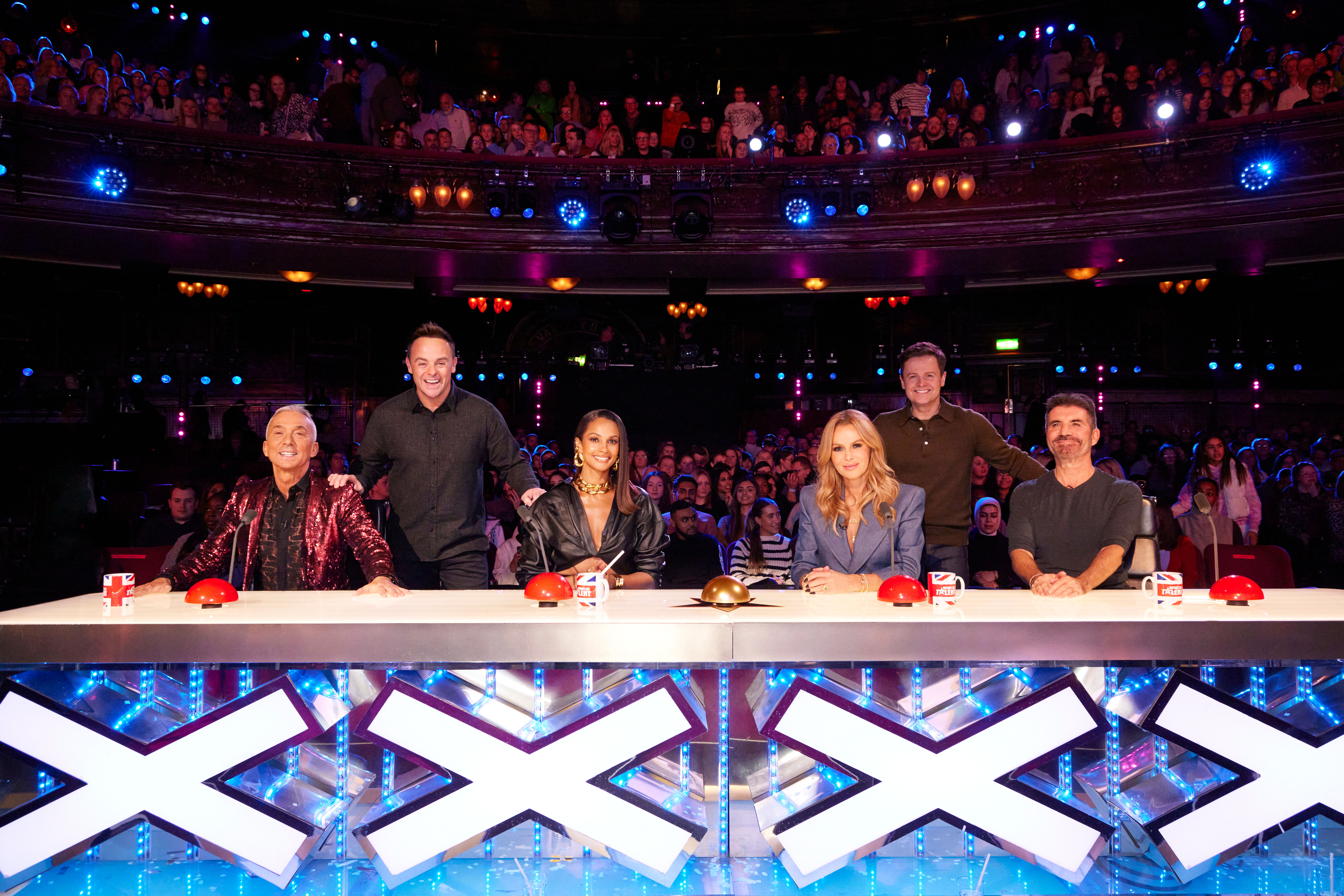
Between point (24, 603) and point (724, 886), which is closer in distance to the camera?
point (724, 886)

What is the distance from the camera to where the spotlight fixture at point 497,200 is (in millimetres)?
7902

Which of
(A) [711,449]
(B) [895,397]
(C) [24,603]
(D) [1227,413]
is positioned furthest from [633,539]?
(D) [1227,413]

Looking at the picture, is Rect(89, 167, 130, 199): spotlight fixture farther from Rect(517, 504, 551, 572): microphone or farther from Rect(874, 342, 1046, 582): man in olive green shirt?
Rect(874, 342, 1046, 582): man in olive green shirt

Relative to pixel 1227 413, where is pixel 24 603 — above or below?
below

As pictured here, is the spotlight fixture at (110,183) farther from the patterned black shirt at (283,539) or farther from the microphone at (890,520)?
the microphone at (890,520)

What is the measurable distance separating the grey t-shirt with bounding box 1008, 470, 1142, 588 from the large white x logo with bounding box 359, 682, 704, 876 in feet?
5.43

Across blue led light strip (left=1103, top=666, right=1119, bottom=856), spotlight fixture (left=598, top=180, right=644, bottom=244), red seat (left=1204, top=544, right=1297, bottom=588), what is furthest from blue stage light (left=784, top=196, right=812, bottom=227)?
blue led light strip (left=1103, top=666, right=1119, bottom=856)

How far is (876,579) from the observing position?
2.87 m

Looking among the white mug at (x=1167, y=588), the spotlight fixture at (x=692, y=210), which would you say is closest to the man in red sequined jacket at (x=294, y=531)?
the white mug at (x=1167, y=588)

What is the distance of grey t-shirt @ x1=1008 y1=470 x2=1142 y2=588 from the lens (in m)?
3.09

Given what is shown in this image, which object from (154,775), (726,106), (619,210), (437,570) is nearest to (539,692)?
(154,775)

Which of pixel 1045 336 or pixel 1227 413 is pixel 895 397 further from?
pixel 1227 413

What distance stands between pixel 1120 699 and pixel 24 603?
727cm

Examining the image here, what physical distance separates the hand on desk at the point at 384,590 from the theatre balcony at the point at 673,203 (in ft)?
18.7
